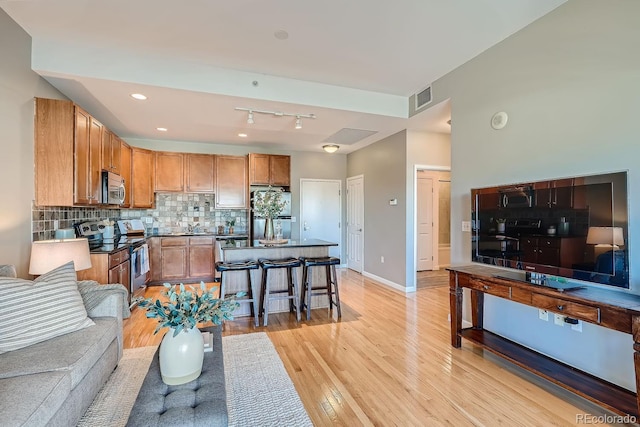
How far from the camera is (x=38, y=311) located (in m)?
1.84

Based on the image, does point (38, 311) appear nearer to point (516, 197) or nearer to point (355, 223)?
point (516, 197)

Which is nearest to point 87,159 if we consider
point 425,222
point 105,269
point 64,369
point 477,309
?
point 105,269

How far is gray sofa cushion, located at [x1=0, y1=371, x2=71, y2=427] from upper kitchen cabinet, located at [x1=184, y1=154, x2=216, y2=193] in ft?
14.8

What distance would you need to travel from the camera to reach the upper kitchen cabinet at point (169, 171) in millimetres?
5598

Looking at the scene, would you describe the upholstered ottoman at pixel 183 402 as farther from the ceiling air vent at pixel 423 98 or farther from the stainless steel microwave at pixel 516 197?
the ceiling air vent at pixel 423 98

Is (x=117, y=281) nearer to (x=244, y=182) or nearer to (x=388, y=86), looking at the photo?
(x=244, y=182)

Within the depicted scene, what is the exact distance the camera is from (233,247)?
379 cm

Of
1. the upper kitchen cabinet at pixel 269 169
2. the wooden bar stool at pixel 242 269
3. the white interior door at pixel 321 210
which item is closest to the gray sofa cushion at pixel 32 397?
the wooden bar stool at pixel 242 269

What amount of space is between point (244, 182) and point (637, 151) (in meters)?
5.41

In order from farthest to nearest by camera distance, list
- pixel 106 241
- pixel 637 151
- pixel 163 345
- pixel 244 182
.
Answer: pixel 244 182
pixel 106 241
pixel 637 151
pixel 163 345

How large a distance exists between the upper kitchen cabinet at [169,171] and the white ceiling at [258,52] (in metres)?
1.27

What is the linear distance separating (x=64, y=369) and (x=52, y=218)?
245 cm

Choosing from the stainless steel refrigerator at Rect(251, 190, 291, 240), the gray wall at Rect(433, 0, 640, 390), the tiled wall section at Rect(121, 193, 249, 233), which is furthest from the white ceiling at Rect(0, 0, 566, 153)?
the stainless steel refrigerator at Rect(251, 190, 291, 240)

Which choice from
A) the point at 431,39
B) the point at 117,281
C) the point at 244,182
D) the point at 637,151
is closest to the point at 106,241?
the point at 117,281
